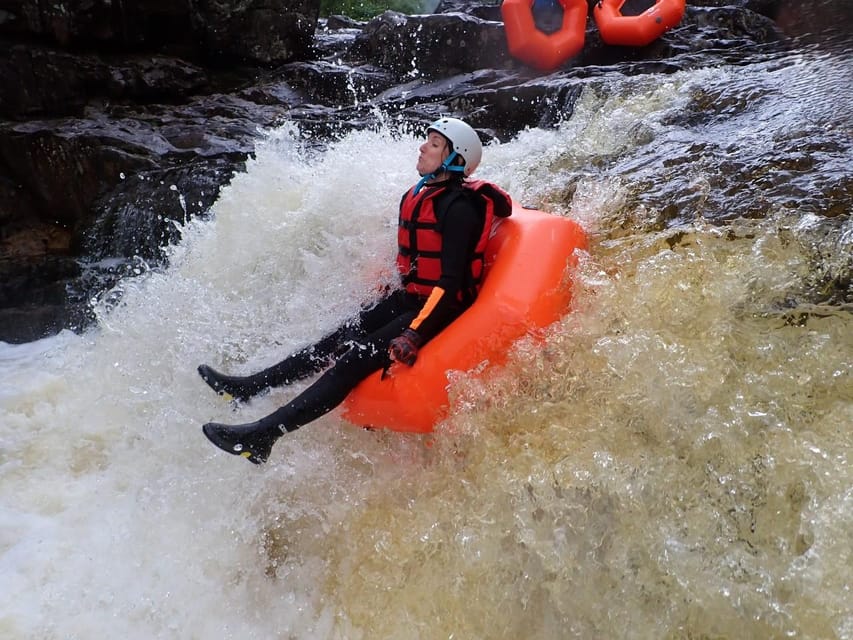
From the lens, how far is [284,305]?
381 cm

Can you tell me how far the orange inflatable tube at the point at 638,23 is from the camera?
7215mm

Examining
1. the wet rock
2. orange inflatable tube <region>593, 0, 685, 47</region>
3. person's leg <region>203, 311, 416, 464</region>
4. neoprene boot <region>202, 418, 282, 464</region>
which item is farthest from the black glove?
orange inflatable tube <region>593, 0, 685, 47</region>

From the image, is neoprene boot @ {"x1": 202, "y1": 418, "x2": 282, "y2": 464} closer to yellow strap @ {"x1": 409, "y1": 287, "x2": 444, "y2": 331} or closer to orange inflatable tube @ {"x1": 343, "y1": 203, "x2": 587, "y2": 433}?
orange inflatable tube @ {"x1": 343, "y1": 203, "x2": 587, "y2": 433}

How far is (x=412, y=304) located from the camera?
3189 mm

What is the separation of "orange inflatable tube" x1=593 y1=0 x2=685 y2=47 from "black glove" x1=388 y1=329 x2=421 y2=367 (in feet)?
19.5

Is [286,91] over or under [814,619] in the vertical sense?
over

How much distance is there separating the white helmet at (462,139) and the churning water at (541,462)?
31.1 inches

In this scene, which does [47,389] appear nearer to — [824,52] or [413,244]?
[413,244]

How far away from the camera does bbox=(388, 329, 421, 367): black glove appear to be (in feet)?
9.12

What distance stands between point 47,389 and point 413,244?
2.46m

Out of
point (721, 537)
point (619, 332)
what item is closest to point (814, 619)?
point (721, 537)

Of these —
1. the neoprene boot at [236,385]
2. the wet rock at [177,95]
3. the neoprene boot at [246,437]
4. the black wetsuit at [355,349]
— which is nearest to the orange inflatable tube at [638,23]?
the wet rock at [177,95]

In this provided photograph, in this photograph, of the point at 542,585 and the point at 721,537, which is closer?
the point at 721,537

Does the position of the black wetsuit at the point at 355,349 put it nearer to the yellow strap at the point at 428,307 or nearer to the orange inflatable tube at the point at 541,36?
the yellow strap at the point at 428,307
